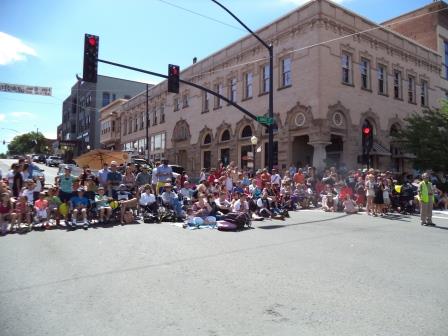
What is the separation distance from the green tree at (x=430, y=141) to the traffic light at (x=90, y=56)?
18.7 meters

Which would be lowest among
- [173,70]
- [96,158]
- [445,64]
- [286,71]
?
[96,158]

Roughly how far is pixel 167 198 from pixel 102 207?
222 cm

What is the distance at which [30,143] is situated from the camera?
319 ft

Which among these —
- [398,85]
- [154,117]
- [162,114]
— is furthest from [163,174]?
[154,117]

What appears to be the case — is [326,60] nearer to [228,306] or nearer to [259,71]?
[259,71]

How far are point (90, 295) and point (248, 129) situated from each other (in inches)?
946

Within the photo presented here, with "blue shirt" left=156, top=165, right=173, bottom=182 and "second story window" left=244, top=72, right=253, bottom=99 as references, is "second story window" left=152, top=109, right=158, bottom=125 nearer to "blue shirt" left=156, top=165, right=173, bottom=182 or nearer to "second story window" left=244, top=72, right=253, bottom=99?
"second story window" left=244, top=72, right=253, bottom=99

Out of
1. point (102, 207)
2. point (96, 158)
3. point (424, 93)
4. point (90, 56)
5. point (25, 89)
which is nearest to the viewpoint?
point (102, 207)

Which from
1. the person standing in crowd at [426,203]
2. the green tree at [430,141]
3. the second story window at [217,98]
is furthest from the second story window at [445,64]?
the person standing in crowd at [426,203]

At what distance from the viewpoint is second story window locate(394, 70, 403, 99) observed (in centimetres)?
2856

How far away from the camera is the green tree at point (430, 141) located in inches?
861

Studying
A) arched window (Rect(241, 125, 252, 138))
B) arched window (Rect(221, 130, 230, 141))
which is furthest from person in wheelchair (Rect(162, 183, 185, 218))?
arched window (Rect(221, 130, 230, 141))

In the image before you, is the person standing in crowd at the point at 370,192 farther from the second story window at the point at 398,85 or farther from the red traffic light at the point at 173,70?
the second story window at the point at 398,85

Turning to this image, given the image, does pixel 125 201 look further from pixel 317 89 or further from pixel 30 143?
pixel 30 143
